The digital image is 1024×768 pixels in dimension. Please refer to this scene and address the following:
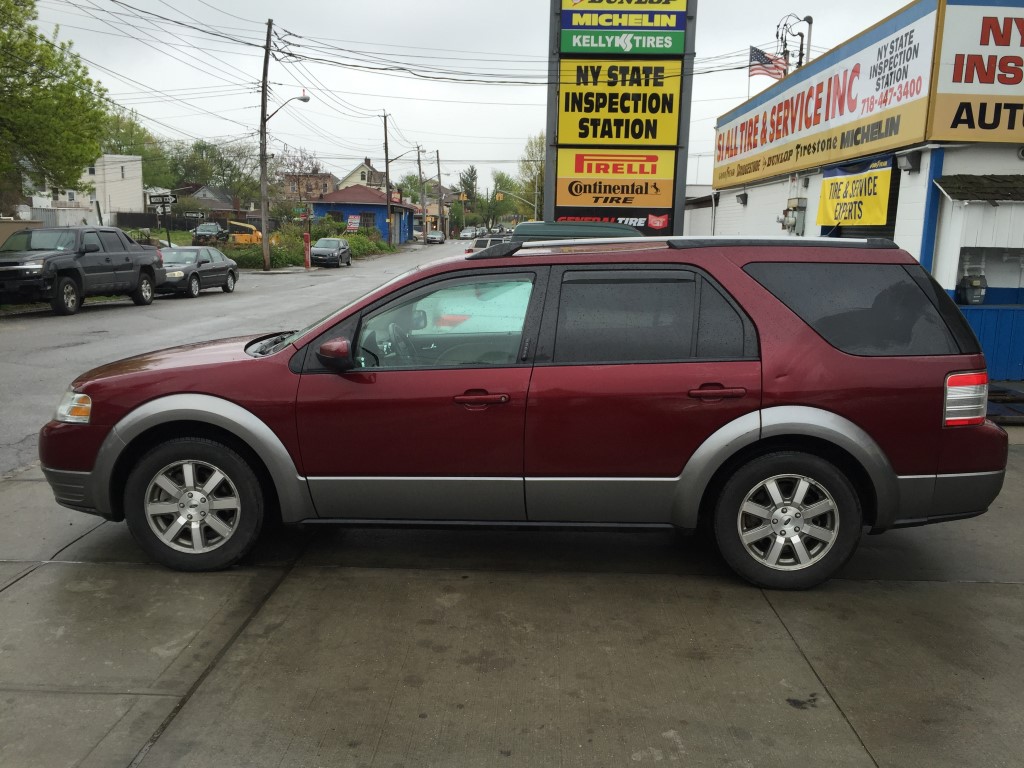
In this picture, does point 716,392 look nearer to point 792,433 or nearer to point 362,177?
point 792,433

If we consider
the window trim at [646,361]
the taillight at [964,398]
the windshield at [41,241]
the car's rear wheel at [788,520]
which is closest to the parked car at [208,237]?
the windshield at [41,241]

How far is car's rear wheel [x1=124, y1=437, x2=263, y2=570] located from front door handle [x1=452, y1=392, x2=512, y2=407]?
1183 millimetres

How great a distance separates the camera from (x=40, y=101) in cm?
2114

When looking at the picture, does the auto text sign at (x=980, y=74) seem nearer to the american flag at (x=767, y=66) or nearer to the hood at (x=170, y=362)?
the hood at (x=170, y=362)

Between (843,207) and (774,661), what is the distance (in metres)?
9.53

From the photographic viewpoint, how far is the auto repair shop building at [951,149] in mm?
9008

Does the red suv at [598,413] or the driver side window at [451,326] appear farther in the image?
the driver side window at [451,326]

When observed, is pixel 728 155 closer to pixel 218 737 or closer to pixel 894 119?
pixel 894 119

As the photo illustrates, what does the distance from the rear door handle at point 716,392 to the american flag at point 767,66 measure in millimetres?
22323

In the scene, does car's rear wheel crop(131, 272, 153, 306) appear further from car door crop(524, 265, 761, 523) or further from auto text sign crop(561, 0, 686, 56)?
car door crop(524, 265, 761, 523)

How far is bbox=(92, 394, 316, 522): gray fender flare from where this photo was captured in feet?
14.4

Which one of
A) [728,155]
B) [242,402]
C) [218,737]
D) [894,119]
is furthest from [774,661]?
[728,155]

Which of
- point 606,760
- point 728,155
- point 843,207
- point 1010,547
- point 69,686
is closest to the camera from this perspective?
point 606,760

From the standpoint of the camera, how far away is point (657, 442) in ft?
14.0
